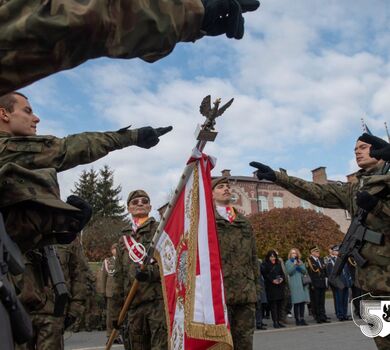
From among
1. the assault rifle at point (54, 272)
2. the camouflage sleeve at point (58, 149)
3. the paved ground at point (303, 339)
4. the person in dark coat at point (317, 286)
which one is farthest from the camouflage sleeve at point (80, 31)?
the person in dark coat at point (317, 286)

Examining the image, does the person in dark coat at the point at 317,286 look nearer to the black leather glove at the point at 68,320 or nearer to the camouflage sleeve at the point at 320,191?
the camouflage sleeve at the point at 320,191

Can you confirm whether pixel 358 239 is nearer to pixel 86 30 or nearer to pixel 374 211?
pixel 374 211

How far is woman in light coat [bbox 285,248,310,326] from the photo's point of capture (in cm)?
1343

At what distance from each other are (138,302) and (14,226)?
152 inches

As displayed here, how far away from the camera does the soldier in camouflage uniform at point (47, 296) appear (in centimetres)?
296

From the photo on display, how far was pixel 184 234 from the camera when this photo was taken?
466 cm

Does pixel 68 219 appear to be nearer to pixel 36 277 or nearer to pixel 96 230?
pixel 36 277

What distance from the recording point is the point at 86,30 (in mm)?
1359

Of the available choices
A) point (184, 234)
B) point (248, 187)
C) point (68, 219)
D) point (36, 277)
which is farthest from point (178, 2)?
point (248, 187)

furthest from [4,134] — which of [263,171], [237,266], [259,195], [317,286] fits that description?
[259,195]

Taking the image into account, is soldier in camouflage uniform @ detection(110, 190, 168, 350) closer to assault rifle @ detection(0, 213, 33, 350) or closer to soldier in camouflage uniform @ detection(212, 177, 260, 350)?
soldier in camouflage uniform @ detection(212, 177, 260, 350)

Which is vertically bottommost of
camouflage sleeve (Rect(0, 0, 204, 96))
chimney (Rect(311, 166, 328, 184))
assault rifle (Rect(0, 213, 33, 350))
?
assault rifle (Rect(0, 213, 33, 350))

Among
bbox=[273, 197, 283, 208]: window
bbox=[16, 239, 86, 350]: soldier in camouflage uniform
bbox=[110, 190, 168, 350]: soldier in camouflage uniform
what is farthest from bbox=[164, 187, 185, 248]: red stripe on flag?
bbox=[273, 197, 283, 208]: window

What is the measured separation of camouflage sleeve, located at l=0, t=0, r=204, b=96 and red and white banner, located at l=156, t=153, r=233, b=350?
3.15m
